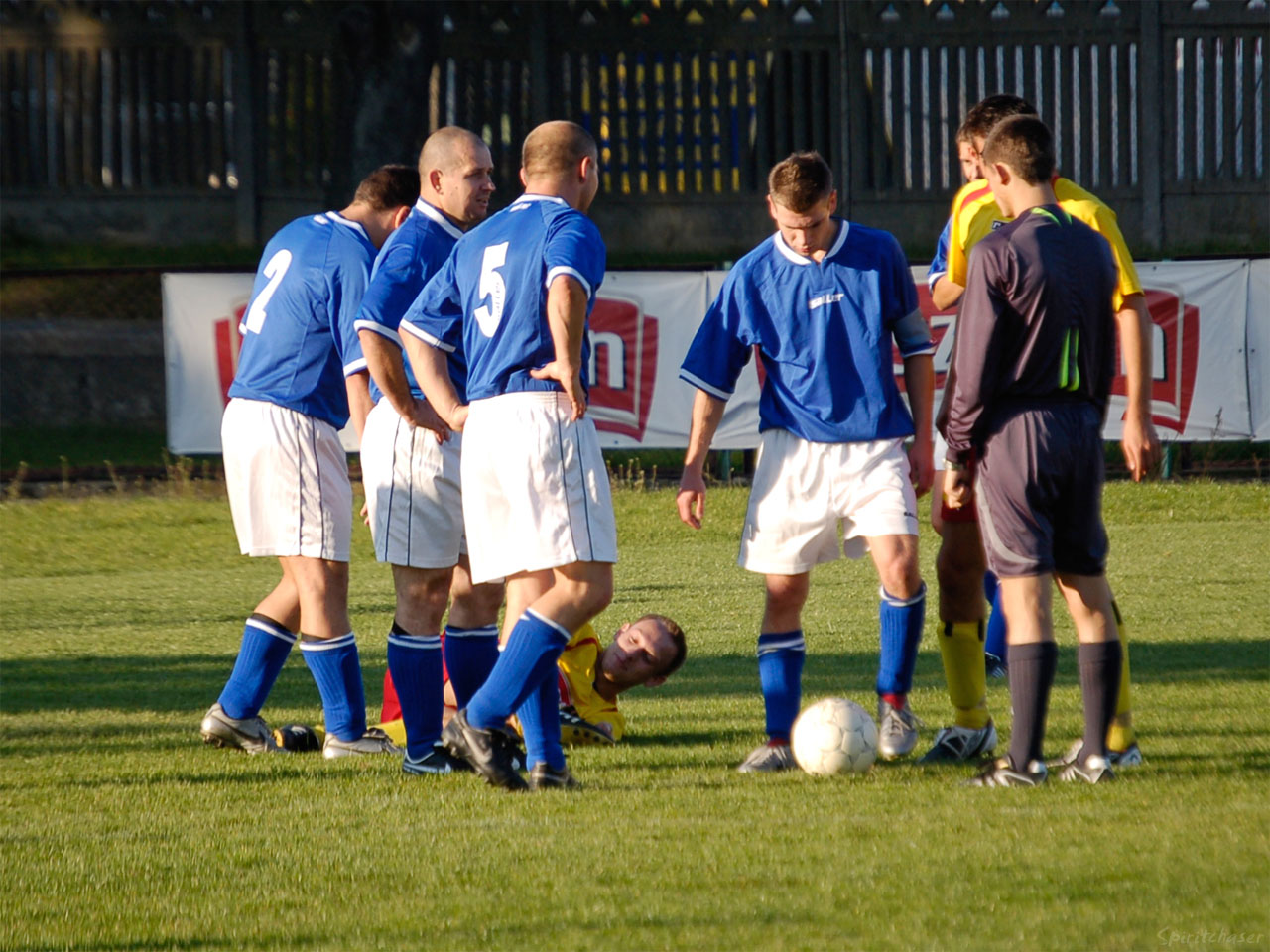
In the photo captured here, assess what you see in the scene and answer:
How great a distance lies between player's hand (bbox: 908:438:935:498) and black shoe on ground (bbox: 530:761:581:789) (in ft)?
5.25

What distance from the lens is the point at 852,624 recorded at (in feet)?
29.9

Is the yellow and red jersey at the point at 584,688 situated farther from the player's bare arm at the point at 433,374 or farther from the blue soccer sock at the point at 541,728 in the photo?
the player's bare arm at the point at 433,374

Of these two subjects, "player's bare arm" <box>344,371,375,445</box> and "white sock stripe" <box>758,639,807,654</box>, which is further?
"player's bare arm" <box>344,371,375,445</box>

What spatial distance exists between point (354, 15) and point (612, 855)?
16.7 m

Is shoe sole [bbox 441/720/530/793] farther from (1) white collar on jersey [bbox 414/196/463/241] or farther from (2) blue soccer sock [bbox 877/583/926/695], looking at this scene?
(1) white collar on jersey [bbox 414/196/463/241]

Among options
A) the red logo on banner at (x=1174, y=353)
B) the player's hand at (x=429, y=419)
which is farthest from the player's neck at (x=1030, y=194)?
the red logo on banner at (x=1174, y=353)

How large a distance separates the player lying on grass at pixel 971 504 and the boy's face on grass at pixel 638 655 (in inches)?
42.9

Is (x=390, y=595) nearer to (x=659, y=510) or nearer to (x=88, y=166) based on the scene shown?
(x=659, y=510)

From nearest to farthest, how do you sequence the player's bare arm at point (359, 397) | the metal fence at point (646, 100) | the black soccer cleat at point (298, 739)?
the player's bare arm at point (359, 397), the black soccer cleat at point (298, 739), the metal fence at point (646, 100)

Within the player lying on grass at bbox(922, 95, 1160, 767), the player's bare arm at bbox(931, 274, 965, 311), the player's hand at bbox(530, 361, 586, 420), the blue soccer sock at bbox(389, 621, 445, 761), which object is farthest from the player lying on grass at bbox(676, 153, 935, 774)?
the blue soccer sock at bbox(389, 621, 445, 761)

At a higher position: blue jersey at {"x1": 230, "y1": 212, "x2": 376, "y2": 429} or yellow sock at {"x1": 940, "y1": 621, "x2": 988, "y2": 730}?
blue jersey at {"x1": 230, "y1": 212, "x2": 376, "y2": 429}

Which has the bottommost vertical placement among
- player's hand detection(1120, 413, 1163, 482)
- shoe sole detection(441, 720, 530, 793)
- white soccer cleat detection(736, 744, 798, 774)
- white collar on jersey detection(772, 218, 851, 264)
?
white soccer cleat detection(736, 744, 798, 774)

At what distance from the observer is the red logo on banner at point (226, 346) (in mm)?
14461

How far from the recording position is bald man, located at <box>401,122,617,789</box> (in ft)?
16.4
